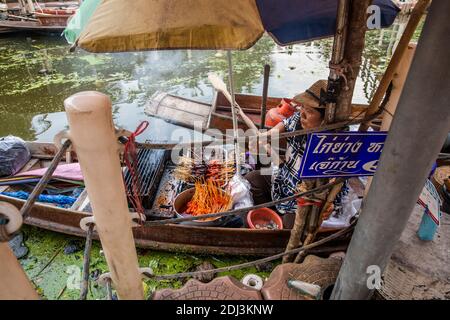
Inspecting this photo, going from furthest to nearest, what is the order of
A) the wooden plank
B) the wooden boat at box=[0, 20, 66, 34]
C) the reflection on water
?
the wooden boat at box=[0, 20, 66, 34]
the reflection on water
the wooden plank

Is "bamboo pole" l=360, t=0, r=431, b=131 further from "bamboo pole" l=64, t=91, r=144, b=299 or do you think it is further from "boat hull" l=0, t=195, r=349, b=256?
"boat hull" l=0, t=195, r=349, b=256

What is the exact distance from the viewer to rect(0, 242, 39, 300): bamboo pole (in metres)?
1.12

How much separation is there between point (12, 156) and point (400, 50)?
567 centimetres

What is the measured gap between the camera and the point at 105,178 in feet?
4.29

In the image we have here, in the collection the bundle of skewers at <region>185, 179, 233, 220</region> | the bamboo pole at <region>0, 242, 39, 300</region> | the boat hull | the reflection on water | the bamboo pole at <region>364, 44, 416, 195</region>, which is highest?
the bamboo pole at <region>364, 44, 416, 195</region>

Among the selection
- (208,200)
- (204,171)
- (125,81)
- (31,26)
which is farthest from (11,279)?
(31,26)

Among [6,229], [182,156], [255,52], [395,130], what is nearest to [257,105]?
[182,156]

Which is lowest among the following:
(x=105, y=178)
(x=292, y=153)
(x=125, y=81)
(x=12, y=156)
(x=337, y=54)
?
(x=125, y=81)

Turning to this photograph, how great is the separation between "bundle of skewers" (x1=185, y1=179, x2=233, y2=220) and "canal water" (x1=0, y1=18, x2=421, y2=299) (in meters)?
0.65

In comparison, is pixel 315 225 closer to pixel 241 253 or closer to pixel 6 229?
pixel 241 253

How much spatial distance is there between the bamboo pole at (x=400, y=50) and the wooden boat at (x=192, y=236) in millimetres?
1937

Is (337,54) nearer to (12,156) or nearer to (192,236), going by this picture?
(192,236)

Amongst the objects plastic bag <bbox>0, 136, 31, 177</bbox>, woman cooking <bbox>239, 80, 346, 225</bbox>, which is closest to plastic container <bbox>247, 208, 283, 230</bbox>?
Answer: woman cooking <bbox>239, 80, 346, 225</bbox>
